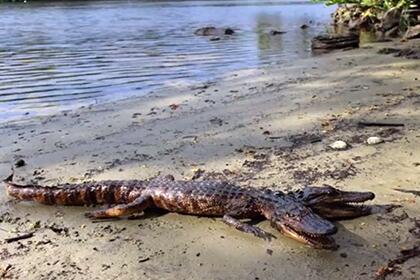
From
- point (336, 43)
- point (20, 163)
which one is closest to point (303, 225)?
point (20, 163)

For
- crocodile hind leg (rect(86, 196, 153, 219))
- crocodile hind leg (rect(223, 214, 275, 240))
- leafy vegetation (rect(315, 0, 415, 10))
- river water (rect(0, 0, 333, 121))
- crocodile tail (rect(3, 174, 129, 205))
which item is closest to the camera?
crocodile hind leg (rect(223, 214, 275, 240))

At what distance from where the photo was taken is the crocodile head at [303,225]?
316 cm

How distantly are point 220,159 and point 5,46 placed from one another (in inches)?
544

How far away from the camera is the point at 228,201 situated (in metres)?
3.69

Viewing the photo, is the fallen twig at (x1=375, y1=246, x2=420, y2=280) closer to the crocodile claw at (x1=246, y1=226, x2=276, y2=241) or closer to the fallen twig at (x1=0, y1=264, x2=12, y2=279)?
the crocodile claw at (x1=246, y1=226, x2=276, y2=241)

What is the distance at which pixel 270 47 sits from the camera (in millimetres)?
15297

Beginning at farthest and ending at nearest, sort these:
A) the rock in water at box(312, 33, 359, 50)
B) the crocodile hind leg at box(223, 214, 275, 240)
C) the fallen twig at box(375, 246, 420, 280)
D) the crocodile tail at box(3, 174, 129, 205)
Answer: the rock in water at box(312, 33, 359, 50)
the crocodile tail at box(3, 174, 129, 205)
the crocodile hind leg at box(223, 214, 275, 240)
the fallen twig at box(375, 246, 420, 280)

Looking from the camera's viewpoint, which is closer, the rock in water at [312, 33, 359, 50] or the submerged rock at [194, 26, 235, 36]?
the rock in water at [312, 33, 359, 50]

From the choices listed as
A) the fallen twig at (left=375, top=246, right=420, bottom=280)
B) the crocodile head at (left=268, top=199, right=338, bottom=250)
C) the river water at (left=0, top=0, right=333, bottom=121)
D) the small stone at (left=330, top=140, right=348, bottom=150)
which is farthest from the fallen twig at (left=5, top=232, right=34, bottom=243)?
the river water at (left=0, top=0, right=333, bottom=121)

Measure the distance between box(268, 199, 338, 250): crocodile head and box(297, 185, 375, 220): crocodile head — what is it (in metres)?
0.12

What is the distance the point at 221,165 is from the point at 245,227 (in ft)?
4.36

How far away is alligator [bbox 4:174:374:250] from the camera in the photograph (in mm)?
3301

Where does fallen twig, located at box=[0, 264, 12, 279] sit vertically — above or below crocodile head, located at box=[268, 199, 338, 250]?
below

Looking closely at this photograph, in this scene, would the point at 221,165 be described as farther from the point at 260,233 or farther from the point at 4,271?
the point at 4,271
